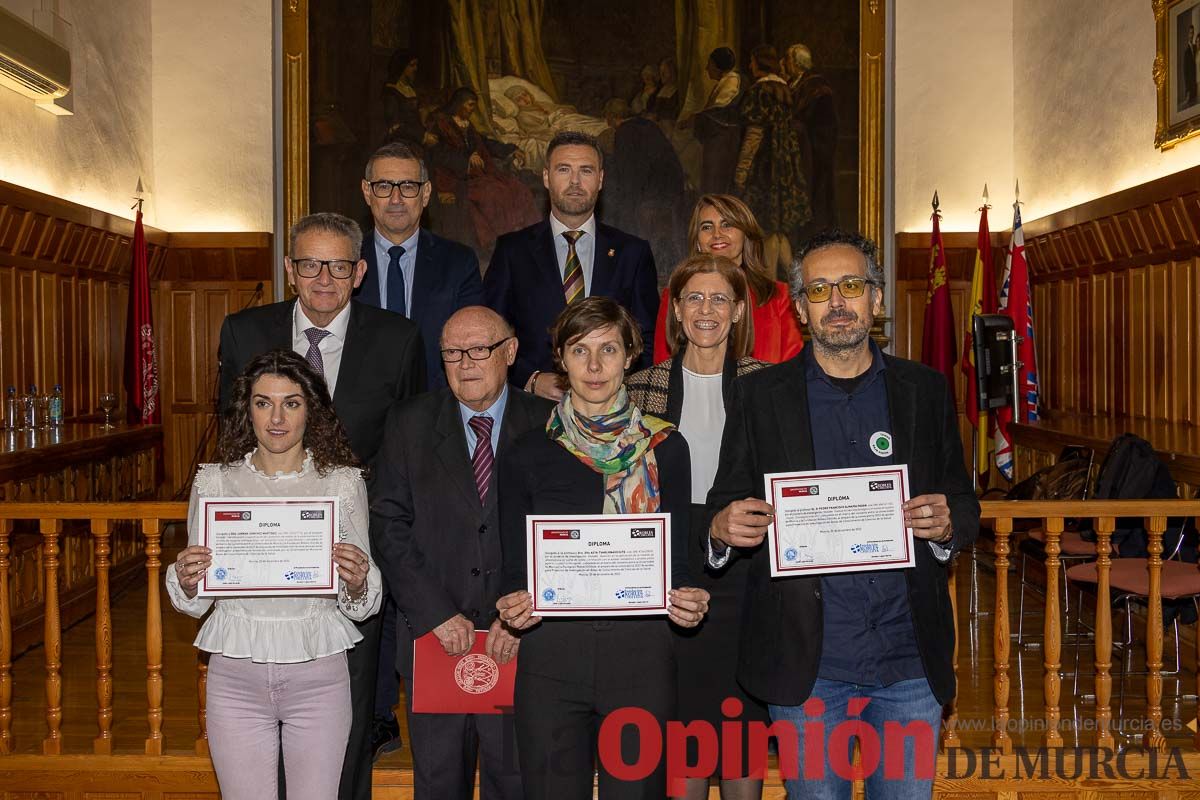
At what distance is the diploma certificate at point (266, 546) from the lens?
2.84 metres

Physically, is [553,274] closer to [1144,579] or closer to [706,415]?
[706,415]

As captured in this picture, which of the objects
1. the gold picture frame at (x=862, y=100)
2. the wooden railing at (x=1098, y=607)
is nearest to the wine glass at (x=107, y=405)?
the gold picture frame at (x=862, y=100)

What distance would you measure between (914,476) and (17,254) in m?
7.03

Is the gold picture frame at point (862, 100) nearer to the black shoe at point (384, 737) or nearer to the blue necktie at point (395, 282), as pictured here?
the blue necktie at point (395, 282)

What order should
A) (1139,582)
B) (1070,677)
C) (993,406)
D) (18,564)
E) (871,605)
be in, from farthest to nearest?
(993,406) < (18,564) < (1070,677) < (1139,582) < (871,605)

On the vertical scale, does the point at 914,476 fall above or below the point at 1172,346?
below

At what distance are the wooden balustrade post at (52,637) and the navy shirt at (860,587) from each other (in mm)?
2869

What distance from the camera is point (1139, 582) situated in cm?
497

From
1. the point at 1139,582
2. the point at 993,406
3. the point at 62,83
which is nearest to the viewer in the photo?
the point at 1139,582

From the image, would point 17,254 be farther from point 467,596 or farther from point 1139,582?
point 1139,582

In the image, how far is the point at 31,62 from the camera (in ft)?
24.1

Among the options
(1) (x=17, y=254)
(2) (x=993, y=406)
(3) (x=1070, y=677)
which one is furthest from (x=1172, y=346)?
(1) (x=17, y=254)

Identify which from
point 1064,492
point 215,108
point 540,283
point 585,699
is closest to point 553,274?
point 540,283

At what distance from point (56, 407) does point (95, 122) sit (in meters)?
2.52
